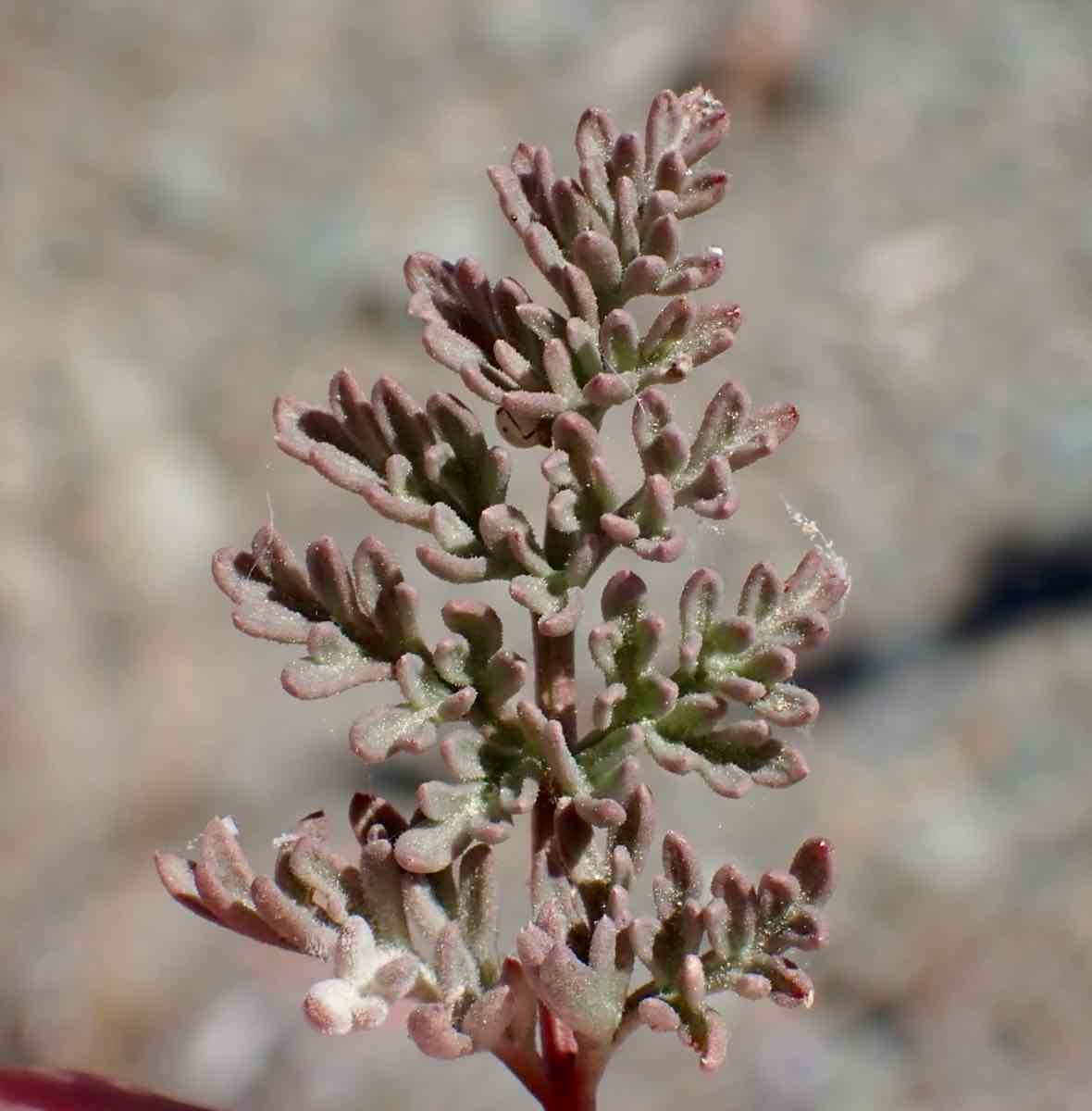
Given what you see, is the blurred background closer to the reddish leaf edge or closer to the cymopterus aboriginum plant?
the reddish leaf edge

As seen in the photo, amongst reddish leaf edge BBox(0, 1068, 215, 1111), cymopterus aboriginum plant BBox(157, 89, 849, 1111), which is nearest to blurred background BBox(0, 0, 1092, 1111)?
reddish leaf edge BBox(0, 1068, 215, 1111)

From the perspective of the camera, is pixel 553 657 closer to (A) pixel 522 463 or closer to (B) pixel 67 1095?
(B) pixel 67 1095

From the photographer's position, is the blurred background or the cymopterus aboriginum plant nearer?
the cymopterus aboriginum plant

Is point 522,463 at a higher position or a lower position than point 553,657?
higher

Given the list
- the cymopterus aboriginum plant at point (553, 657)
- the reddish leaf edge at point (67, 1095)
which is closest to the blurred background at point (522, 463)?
the reddish leaf edge at point (67, 1095)

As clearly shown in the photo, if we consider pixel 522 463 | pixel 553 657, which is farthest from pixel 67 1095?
pixel 522 463

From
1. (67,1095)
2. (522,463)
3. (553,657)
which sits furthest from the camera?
(522,463)
